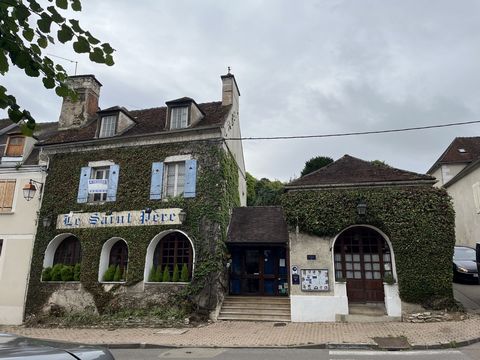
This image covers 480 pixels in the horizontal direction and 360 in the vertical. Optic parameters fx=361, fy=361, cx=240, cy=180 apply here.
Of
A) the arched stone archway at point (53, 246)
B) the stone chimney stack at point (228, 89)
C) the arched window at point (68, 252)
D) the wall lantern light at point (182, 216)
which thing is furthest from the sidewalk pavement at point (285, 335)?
the stone chimney stack at point (228, 89)

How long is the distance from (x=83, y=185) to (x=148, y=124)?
3999mm

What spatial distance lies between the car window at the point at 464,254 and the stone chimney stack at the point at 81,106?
759 inches

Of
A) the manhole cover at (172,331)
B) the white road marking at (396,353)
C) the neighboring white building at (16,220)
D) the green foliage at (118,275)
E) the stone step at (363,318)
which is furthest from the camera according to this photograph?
the neighboring white building at (16,220)

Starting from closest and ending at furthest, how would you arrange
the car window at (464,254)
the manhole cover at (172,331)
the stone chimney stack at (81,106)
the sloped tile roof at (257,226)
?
the manhole cover at (172,331), the sloped tile roof at (257,226), the car window at (464,254), the stone chimney stack at (81,106)

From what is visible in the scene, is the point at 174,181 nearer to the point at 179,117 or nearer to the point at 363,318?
the point at 179,117

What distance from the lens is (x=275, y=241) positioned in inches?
568

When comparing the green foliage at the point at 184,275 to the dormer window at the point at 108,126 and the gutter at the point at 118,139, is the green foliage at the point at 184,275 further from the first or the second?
the dormer window at the point at 108,126

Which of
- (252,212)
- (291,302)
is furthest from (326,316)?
(252,212)

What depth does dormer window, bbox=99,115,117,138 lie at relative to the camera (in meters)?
16.5

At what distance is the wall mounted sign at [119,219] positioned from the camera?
14422 millimetres

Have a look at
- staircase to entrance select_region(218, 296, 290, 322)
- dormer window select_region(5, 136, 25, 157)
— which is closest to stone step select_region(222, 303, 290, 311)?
staircase to entrance select_region(218, 296, 290, 322)

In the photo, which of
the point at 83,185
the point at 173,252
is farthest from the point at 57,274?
the point at 173,252

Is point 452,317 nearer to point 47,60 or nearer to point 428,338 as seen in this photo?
point 428,338

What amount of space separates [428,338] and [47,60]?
415 inches
